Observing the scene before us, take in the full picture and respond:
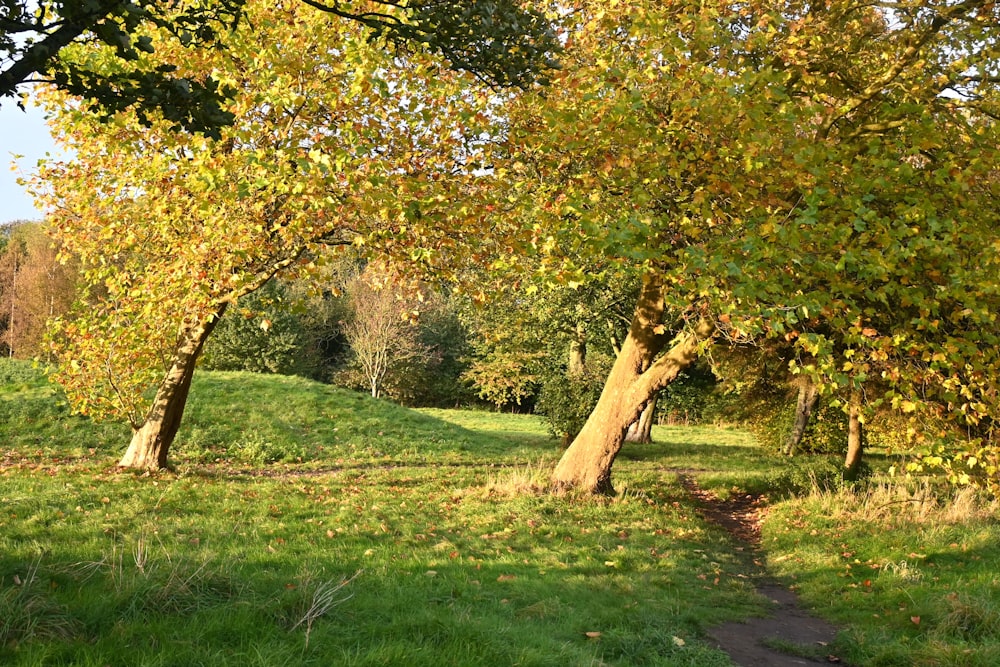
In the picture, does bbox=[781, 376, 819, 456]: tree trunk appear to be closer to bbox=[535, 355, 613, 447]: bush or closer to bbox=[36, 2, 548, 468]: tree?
bbox=[535, 355, 613, 447]: bush

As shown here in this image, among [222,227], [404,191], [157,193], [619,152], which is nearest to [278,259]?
[157,193]

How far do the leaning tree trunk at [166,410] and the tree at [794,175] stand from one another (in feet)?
25.5

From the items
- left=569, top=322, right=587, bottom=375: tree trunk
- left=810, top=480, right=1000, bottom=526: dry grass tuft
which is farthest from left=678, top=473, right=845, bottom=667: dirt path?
left=569, top=322, right=587, bottom=375: tree trunk

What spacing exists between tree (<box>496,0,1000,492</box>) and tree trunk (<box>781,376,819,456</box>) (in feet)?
48.2

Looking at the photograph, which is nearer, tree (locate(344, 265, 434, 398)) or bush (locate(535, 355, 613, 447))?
bush (locate(535, 355, 613, 447))

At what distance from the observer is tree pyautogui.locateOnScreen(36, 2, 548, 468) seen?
32.5 feet

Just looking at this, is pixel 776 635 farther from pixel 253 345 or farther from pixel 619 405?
pixel 253 345

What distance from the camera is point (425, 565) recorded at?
890 centimetres

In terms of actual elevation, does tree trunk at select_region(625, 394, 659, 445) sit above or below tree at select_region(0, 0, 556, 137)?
below

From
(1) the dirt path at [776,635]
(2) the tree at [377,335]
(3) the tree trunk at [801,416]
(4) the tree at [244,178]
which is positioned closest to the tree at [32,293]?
(2) the tree at [377,335]

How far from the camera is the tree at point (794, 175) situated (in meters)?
9.45

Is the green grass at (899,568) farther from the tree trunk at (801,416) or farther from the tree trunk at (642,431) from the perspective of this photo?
the tree trunk at (642,431)

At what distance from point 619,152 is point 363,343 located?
4220 cm

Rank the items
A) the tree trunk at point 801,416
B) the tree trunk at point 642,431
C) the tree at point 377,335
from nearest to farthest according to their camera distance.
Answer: the tree trunk at point 801,416 < the tree trunk at point 642,431 < the tree at point 377,335
